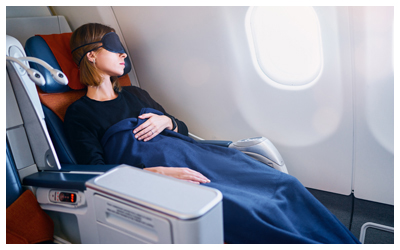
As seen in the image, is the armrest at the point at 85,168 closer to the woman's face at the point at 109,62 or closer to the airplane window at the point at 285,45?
the woman's face at the point at 109,62

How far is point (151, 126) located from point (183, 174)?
47 cm

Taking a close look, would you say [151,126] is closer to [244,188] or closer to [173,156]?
[173,156]

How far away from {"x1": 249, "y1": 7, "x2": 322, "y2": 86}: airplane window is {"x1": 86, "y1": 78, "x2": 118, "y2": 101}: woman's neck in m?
1.02

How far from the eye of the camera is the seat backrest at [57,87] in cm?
169

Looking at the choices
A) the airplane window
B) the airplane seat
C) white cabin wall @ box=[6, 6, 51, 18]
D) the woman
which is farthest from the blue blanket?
white cabin wall @ box=[6, 6, 51, 18]

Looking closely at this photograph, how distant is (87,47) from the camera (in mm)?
1887

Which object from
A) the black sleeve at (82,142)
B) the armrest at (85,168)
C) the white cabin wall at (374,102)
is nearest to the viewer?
the armrest at (85,168)

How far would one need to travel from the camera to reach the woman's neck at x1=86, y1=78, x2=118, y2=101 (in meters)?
1.95

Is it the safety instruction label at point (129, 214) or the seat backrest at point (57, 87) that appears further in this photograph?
Result: the seat backrest at point (57, 87)

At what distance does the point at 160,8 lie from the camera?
228 cm

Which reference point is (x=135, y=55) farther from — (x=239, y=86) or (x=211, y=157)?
(x=211, y=157)

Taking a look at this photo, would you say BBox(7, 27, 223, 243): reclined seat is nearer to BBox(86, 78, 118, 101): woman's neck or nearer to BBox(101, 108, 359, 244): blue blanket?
BBox(101, 108, 359, 244): blue blanket

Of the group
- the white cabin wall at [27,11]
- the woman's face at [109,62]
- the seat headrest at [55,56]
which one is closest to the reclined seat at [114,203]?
the seat headrest at [55,56]
